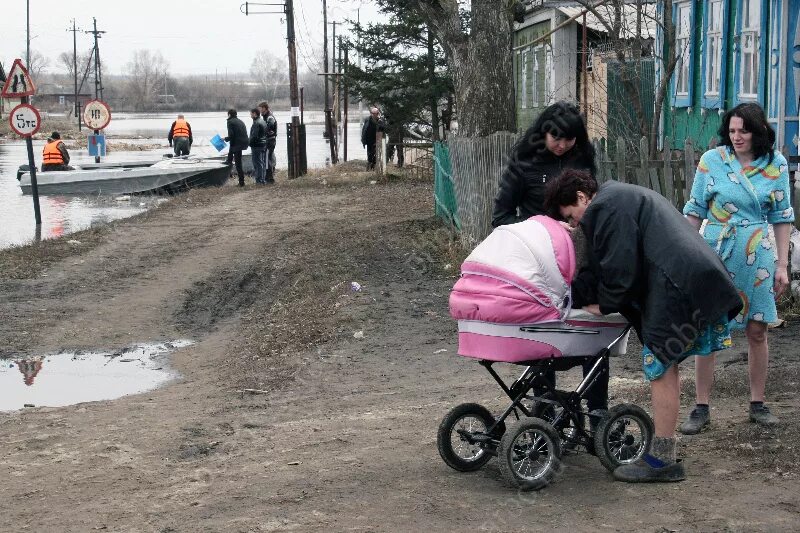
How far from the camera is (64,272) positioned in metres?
13.7

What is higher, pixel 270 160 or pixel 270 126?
pixel 270 126

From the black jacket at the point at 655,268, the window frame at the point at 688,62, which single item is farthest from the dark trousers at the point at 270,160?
the black jacket at the point at 655,268

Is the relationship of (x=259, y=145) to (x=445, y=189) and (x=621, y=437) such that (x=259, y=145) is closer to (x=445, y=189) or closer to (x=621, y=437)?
(x=445, y=189)

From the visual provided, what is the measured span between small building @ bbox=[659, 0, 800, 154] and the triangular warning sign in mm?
10703

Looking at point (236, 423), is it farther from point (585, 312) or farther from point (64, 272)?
point (64, 272)

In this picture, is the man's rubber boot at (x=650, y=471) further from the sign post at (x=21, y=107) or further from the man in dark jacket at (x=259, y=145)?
the man in dark jacket at (x=259, y=145)

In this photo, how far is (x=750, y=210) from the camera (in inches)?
227

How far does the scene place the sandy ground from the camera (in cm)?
480

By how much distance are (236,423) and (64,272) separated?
7.72 meters

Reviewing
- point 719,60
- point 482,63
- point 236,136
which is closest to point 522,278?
point 482,63

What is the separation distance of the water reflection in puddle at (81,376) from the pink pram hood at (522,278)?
418 centimetres

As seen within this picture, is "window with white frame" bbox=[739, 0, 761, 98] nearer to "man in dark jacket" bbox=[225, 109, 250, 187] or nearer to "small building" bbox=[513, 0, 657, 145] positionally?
"small building" bbox=[513, 0, 657, 145]

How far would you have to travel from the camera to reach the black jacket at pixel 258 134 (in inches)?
1050

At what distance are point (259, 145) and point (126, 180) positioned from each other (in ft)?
11.3
